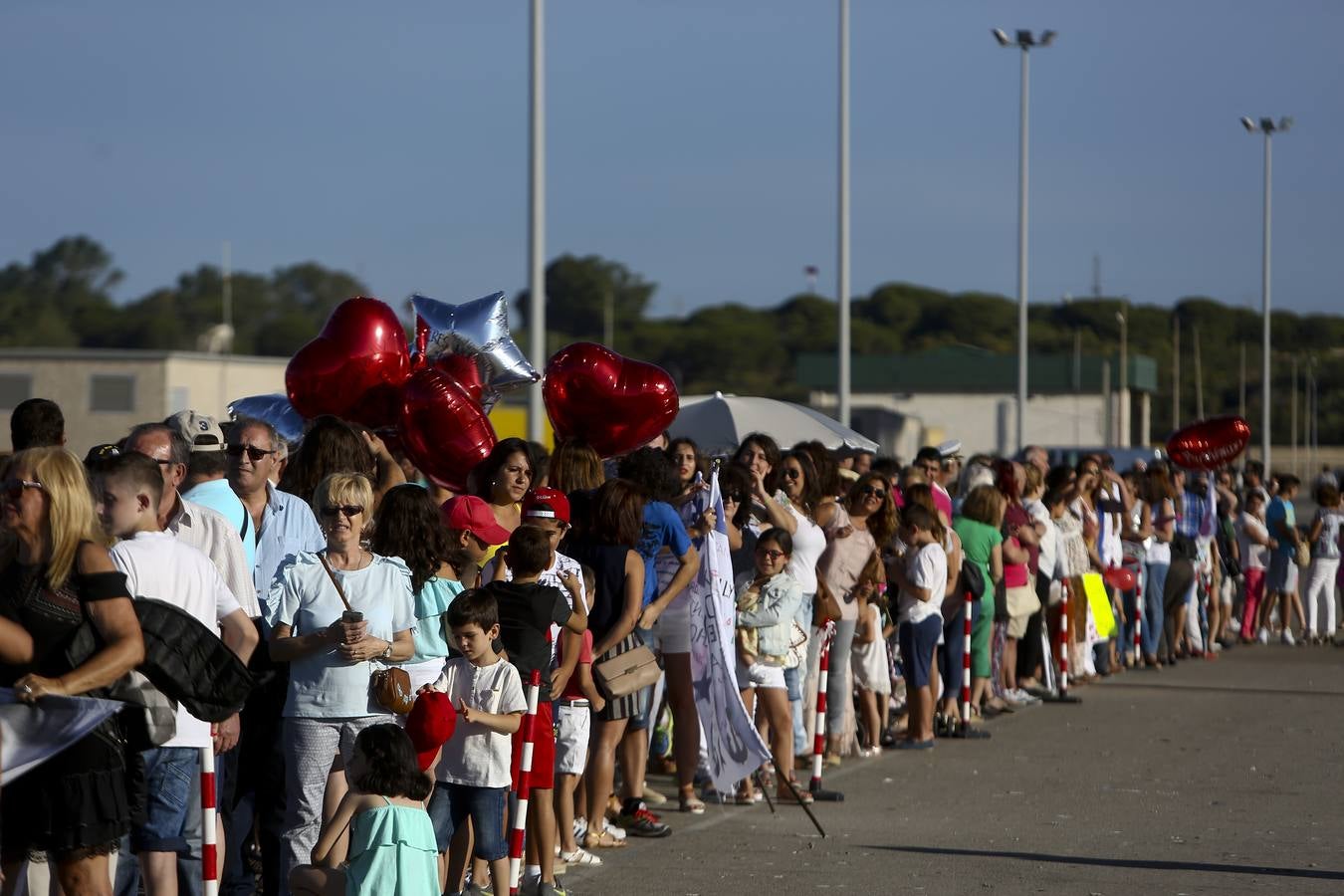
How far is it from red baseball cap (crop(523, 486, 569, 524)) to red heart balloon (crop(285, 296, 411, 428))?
6.52 ft

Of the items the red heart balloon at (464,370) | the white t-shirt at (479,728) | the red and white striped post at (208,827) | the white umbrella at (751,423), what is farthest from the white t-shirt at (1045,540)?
the red and white striped post at (208,827)

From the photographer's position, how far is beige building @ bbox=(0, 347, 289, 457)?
53000 millimetres

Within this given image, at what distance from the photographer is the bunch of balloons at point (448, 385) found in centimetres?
977

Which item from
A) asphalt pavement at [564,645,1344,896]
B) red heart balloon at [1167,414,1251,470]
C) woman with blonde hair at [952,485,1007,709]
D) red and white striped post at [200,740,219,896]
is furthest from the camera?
red heart balloon at [1167,414,1251,470]

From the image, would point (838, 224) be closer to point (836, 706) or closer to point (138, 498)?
point (836, 706)

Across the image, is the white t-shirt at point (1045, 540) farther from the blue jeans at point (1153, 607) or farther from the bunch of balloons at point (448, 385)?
the bunch of balloons at point (448, 385)

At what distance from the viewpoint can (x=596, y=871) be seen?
28.8 feet

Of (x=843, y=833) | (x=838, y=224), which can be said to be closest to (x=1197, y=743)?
(x=843, y=833)

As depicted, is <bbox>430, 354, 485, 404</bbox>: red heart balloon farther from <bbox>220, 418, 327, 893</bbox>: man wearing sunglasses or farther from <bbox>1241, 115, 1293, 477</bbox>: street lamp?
<bbox>1241, 115, 1293, 477</bbox>: street lamp

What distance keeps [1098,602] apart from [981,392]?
58589 mm

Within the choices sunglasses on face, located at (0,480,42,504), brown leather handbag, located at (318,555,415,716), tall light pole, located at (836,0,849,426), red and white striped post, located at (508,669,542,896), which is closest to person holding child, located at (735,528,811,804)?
red and white striped post, located at (508,669,542,896)

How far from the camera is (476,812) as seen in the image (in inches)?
295

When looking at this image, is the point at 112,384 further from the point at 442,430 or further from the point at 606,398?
the point at 442,430

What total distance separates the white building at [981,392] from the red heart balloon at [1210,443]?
51.2 m
